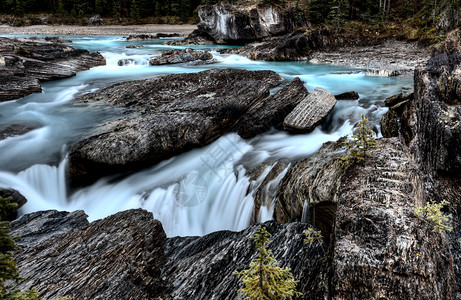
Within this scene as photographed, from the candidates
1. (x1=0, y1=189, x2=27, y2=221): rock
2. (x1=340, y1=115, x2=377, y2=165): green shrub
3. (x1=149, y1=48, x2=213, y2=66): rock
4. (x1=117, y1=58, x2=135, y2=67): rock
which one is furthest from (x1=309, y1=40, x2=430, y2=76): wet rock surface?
(x1=0, y1=189, x2=27, y2=221): rock

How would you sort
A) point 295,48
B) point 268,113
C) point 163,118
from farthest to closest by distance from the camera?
point 295,48 → point 268,113 → point 163,118

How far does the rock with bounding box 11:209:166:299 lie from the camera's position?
345 centimetres

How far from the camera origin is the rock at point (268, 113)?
30.5ft

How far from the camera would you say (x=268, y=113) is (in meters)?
9.50

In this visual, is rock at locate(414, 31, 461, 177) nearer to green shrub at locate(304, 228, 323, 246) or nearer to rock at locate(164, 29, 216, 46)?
green shrub at locate(304, 228, 323, 246)

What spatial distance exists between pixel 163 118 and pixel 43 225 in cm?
447

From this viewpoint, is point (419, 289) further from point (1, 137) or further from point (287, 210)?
point (1, 137)

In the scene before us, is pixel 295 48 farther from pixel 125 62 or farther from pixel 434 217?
pixel 434 217

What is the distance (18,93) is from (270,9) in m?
28.7

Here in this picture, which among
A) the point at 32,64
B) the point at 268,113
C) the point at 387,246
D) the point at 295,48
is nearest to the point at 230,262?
the point at 387,246

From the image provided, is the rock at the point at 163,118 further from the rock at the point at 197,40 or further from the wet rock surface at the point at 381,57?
the rock at the point at 197,40

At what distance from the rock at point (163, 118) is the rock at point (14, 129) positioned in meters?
2.68

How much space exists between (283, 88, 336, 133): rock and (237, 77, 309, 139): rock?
1.24 ft

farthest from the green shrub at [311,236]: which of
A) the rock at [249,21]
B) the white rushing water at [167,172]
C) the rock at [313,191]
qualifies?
the rock at [249,21]
